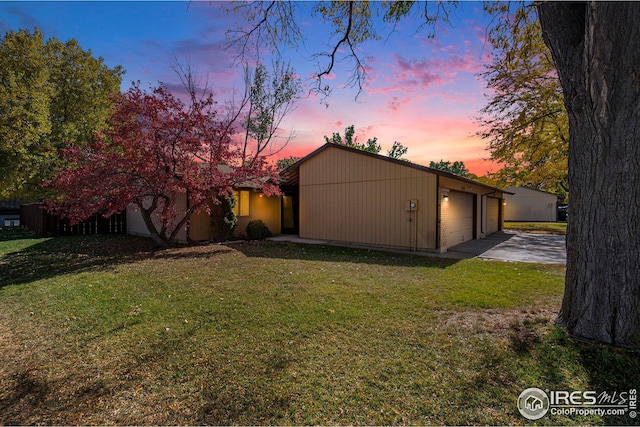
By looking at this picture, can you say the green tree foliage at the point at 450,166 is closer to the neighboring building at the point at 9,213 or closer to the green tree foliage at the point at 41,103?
the green tree foliage at the point at 41,103

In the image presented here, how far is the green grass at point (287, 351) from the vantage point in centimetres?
228

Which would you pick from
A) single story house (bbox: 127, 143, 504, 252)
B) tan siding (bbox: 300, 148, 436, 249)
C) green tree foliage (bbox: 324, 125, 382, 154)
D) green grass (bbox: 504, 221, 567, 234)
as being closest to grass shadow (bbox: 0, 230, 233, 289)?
single story house (bbox: 127, 143, 504, 252)

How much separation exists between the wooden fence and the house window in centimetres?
560

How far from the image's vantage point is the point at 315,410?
2.23 metres

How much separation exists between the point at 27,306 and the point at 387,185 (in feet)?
31.5

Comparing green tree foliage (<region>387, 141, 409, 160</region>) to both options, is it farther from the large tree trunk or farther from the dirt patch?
the large tree trunk

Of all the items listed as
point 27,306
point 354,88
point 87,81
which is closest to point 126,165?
point 27,306

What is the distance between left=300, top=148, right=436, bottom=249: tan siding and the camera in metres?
9.80

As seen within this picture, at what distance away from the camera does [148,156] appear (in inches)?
329

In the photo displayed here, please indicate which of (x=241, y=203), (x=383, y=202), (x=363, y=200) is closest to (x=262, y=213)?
(x=241, y=203)

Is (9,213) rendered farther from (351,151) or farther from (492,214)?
(492,214)

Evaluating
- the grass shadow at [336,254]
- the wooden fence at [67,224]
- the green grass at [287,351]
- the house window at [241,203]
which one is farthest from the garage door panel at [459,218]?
the wooden fence at [67,224]

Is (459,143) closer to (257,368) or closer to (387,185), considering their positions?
(387,185)

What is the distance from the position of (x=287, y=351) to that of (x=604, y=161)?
12.8 feet
